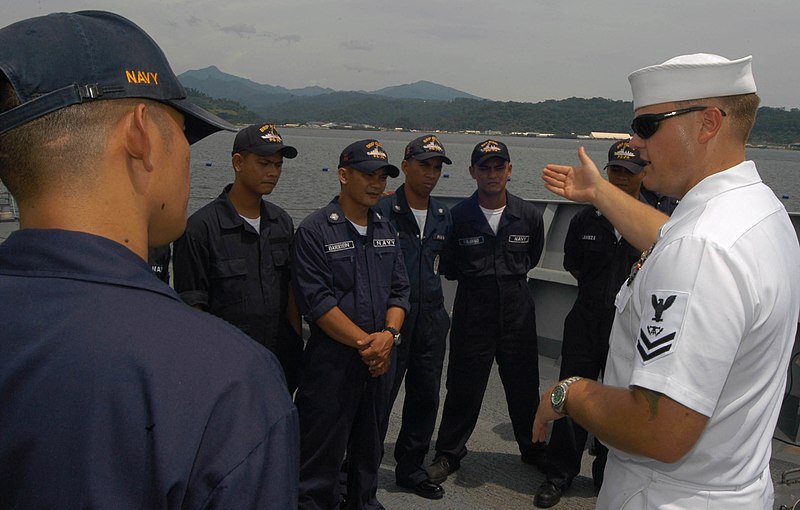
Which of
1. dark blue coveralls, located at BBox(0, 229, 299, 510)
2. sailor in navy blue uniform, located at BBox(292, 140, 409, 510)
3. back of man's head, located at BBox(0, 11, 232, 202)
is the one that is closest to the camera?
dark blue coveralls, located at BBox(0, 229, 299, 510)

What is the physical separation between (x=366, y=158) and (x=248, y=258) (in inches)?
33.0

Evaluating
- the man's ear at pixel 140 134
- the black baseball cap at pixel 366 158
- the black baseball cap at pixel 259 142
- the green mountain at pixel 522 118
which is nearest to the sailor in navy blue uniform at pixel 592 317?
the black baseball cap at pixel 366 158

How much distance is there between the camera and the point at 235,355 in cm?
81

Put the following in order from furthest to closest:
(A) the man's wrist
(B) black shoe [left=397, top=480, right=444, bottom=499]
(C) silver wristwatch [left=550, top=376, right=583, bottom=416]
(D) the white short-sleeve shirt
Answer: (B) black shoe [left=397, top=480, right=444, bottom=499] < (A) the man's wrist < (C) silver wristwatch [left=550, top=376, right=583, bottom=416] < (D) the white short-sleeve shirt

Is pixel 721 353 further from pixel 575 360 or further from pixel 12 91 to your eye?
pixel 575 360

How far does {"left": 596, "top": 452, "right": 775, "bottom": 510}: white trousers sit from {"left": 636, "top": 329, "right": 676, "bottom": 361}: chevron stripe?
355 millimetres

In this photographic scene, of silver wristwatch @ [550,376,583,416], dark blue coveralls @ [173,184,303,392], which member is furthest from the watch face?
dark blue coveralls @ [173,184,303,392]

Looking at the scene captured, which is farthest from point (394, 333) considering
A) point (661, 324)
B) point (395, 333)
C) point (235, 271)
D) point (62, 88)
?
point (62, 88)

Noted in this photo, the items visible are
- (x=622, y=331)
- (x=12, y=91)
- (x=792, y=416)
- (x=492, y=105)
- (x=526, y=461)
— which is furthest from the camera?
(x=492, y=105)

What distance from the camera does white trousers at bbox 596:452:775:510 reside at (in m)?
1.50

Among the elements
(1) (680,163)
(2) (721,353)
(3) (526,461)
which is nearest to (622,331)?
(2) (721,353)

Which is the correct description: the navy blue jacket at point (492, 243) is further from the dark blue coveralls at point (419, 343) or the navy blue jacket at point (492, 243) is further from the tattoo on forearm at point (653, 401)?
the tattoo on forearm at point (653, 401)

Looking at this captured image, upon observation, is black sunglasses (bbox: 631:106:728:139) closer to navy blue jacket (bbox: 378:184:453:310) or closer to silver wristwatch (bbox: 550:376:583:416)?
silver wristwatch (bbox: 550:376:583:416)

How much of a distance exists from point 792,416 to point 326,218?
11.2 feet
